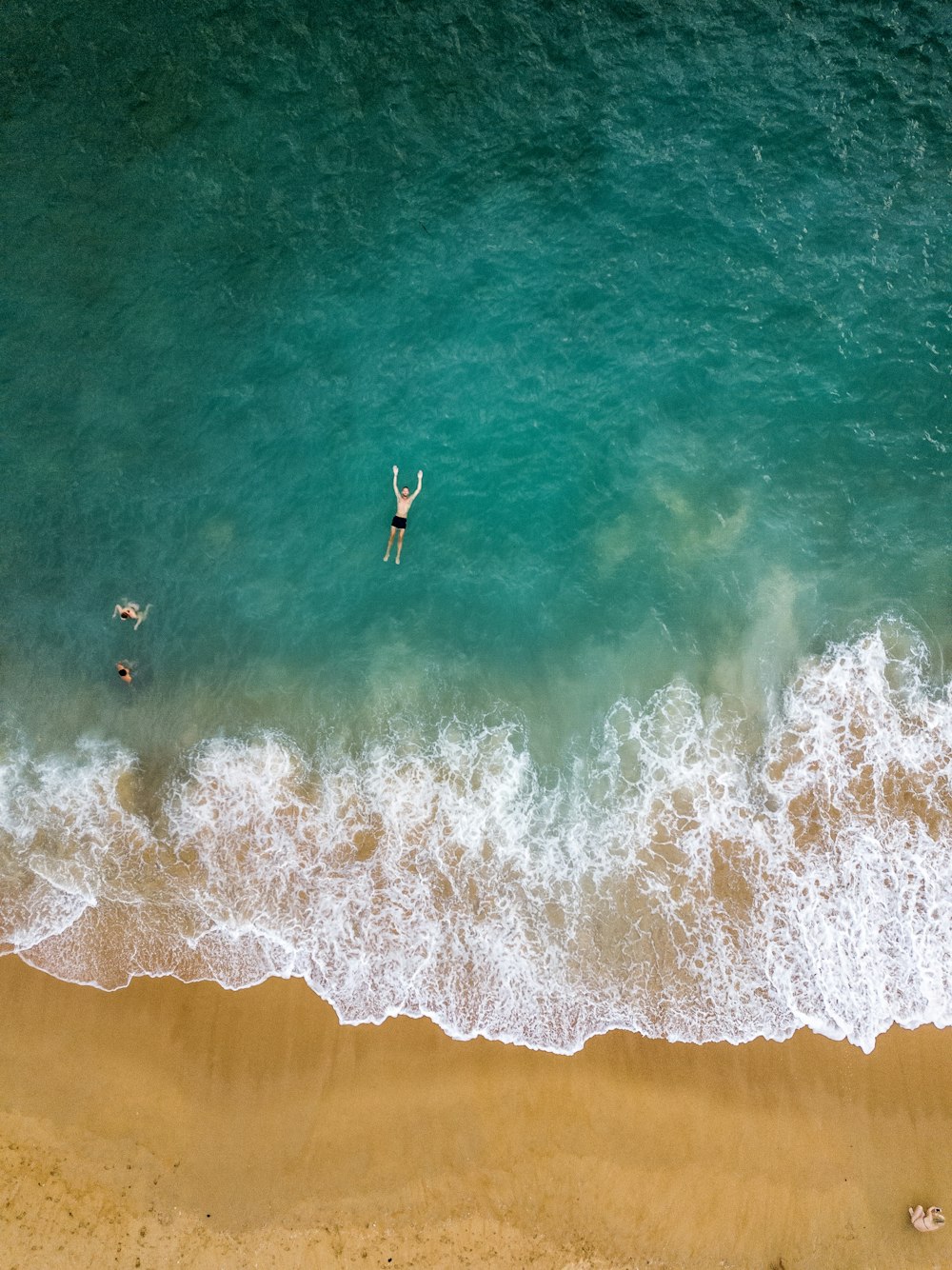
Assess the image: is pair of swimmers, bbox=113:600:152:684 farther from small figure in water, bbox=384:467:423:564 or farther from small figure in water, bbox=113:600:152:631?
small figure in water, bbox=384:467:423:564

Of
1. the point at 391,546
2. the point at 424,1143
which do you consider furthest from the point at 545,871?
the point at 391,546

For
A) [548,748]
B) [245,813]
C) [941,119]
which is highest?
[941,119]

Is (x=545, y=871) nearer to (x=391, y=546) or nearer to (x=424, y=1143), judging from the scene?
(x=424, y=1143)

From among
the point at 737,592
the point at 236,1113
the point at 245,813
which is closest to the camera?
the point at 236,1113

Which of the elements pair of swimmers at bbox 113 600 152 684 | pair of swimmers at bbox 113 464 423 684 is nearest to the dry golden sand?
pair of swimmers at bbox 113 600 152 684

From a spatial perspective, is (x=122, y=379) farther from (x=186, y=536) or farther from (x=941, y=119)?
(x=941, y=119)

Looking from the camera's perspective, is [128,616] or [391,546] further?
[391,546]

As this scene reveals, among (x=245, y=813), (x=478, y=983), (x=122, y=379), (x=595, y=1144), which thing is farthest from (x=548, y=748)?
(x=122, y=379)
